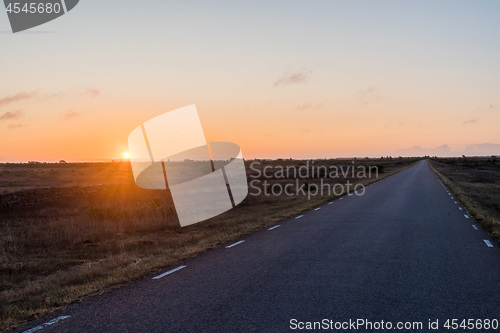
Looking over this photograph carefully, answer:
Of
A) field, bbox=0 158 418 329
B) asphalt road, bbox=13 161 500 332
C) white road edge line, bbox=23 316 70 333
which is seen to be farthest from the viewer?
field, bbox=0 158 418 329

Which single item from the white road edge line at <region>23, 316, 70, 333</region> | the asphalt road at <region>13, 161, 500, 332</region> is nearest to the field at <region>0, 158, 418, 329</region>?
the white road edge line at <region>23, 316, 70, 333</region>

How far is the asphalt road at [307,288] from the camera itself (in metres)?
5.01

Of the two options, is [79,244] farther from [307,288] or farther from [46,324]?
[307,288]

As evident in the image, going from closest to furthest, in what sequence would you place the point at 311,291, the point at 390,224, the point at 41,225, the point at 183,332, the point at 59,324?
the point at 183,332
the point at 59,324
the point at 311,291
the point at 390,224
the point at 41,225

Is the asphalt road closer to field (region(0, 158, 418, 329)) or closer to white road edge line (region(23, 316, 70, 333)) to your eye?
white road edge line (region(23, 316, 70, 333))

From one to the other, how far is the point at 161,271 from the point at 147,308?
247cm

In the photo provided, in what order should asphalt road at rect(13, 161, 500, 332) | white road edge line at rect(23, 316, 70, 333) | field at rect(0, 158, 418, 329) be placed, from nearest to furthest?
white road edge line at rect(23, 316, 70, 333), asphalt road at rect(13, 161, 500, 332), field at rect(0, 158, 418, 329)

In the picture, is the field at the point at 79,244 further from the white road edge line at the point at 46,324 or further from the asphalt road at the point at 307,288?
the asphalt road at the point at 307,288

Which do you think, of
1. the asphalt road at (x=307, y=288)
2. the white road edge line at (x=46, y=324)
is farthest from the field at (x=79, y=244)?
the asphalt road at (x=307, y=288)

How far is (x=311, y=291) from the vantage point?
6109mm

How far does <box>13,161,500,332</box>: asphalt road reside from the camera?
16.4 feet

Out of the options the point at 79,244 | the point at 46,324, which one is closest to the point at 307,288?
the point at 46,324

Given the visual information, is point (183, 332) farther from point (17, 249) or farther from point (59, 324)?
point (17, 249)

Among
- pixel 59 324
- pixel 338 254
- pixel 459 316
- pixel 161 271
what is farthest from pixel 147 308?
pixel 338 254
